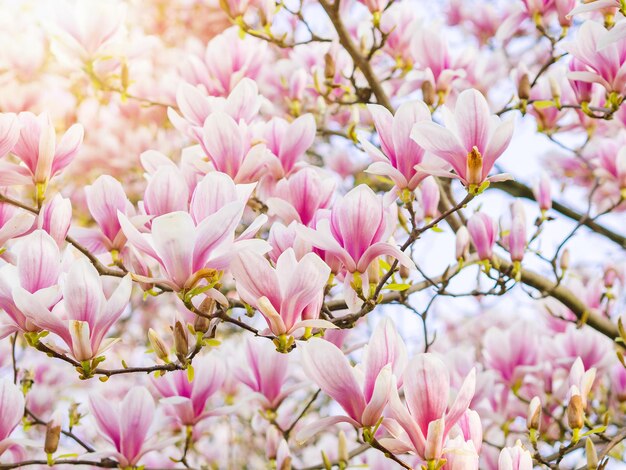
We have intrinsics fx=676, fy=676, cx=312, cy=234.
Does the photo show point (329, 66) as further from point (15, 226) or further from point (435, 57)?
point (15, 226)

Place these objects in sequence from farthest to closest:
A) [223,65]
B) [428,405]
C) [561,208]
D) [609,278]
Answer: [561,208] → [609,278] → [223,65] → [428,405]

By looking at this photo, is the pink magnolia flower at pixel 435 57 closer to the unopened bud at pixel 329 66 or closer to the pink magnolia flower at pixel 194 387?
the unopened bud at pixel 329 66

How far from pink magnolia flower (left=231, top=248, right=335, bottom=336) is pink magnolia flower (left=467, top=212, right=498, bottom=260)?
780mm

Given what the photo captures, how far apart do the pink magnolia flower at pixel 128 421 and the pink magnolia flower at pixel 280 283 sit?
1.89ft

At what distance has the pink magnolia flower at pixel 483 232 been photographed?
6.48ft

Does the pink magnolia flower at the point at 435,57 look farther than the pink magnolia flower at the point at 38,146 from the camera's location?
Yes

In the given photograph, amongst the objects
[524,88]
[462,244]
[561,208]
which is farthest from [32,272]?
[561,208]

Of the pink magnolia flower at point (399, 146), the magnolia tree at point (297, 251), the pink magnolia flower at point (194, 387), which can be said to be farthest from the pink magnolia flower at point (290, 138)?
the pink magnolia flower at point (194, 387)

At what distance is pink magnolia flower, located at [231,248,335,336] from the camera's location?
1327mm

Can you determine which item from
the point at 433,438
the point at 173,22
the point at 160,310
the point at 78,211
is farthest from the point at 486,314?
the point at 433,438

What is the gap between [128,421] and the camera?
174 centimetres

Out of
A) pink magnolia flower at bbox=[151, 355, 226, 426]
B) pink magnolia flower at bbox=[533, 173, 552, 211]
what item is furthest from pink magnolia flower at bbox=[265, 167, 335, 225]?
pink magnolia flower at bbox=[533, 173, 552, 211]

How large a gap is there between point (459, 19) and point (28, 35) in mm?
3298

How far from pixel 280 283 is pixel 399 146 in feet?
1.41
